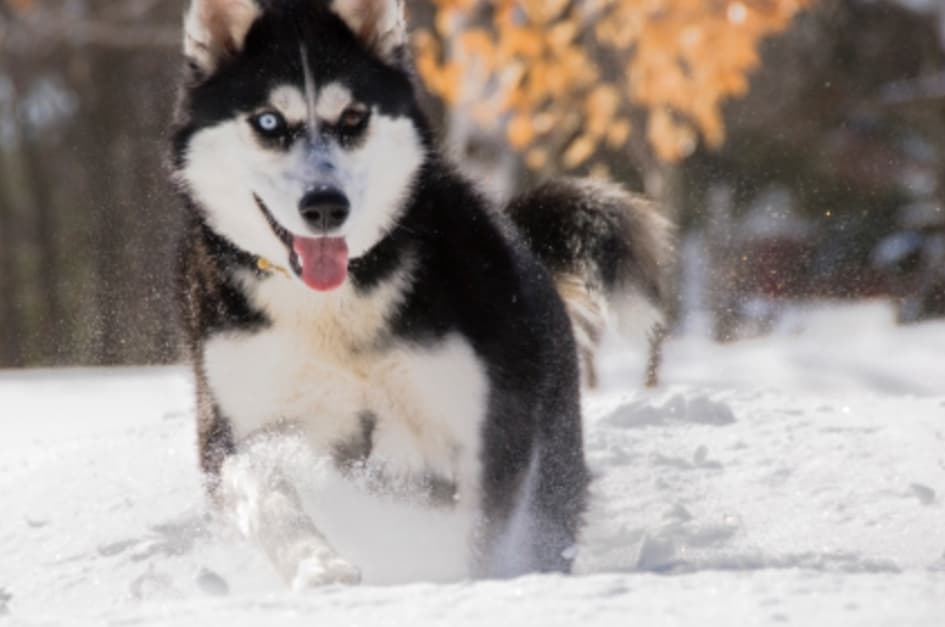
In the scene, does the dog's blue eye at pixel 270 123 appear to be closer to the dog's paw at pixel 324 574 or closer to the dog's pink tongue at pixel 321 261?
the dog's pink tongue at pixel 321 261

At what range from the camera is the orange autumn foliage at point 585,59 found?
7535 mm

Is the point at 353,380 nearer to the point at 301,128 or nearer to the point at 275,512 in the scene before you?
the point at 275,512

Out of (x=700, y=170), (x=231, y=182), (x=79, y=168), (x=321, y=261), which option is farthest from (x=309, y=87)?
(x=79, y=168)

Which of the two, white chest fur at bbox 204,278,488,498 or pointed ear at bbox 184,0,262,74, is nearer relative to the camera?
white chest fur at bbox 204,278,488,498

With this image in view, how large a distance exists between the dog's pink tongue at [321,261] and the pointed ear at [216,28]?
1.63 ft

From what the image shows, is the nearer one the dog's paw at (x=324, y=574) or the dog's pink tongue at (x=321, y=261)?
the dog's paw at (x=324, y=574)

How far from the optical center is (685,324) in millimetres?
10188

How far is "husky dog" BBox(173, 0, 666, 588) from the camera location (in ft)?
9.09

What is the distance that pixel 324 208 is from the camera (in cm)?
261

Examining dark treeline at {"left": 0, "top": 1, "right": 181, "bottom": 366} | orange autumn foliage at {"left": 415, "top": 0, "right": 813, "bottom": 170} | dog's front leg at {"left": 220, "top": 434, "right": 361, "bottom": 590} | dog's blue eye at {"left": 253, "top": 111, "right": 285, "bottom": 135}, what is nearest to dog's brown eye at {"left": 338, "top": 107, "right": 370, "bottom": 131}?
dog's blue eye at {"left": 253, "top": 111, "right": 285, "bottom": 135}

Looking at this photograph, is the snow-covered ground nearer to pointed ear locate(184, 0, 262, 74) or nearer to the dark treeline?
pointed ear locate(184, 0, 262, 74)

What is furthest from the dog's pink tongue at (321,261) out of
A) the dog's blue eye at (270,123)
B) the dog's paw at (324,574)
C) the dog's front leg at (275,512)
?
the dog's paw at (324,574)

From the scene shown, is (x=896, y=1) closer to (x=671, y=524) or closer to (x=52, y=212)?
(x=52, y=212)

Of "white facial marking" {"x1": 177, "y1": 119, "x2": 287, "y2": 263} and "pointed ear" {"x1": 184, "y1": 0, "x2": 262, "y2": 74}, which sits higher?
"pointed ear" {"x1": 184, "y1": 0, "x2": 262, "y2": 74}
